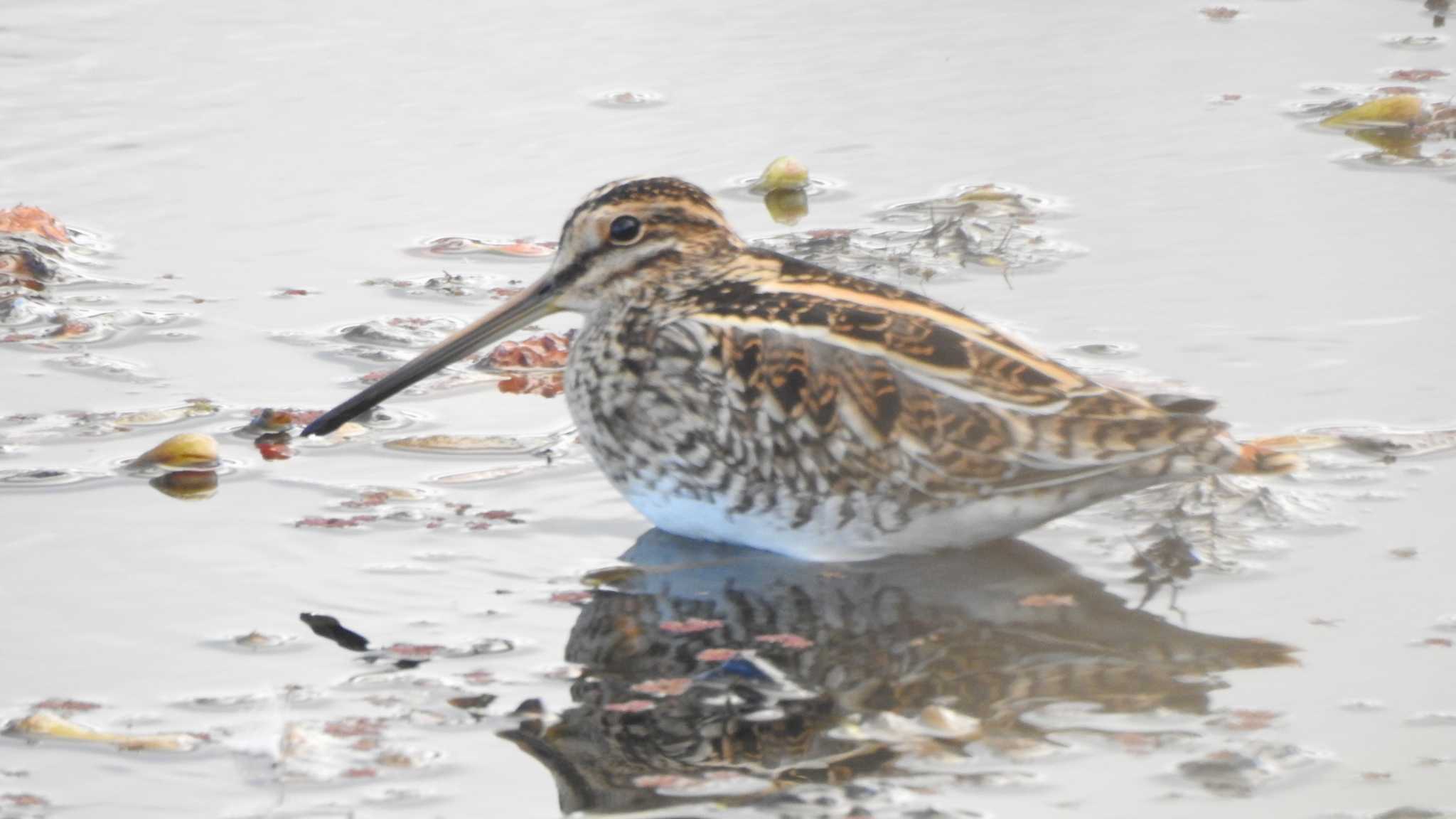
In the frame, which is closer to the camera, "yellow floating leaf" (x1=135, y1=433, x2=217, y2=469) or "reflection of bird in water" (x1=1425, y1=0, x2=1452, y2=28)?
"yellow floating leaf" (x1=135, y1=433, x2=217, y2=469)

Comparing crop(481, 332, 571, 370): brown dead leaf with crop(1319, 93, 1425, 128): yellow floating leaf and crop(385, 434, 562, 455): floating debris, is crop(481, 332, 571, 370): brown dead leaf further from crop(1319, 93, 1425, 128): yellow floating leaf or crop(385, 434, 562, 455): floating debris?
crop(1319, 93, 1425, 128): yellow floating leaf

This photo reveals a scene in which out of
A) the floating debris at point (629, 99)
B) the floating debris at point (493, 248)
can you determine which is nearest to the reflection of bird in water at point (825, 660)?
the floating debris at point (493, 248)

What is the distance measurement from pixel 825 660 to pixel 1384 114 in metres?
4.73

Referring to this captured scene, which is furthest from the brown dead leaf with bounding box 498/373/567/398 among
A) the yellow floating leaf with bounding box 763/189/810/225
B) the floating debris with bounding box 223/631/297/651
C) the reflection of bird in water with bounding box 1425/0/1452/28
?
the reflection of bird in water with bounding box 1425/0/1452/28

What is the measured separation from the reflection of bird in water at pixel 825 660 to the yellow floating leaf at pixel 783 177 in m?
2.58

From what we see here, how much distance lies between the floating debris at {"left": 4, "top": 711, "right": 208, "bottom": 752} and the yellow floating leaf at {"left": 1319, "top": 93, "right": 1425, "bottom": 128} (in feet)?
19.0

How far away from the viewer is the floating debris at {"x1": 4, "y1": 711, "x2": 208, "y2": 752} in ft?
14.5

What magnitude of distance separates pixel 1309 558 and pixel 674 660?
1680 mm

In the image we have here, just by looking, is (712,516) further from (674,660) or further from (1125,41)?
(1125,41)

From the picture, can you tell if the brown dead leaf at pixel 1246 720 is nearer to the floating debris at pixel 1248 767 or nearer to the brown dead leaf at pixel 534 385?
the floating debris at pixel 1248 767

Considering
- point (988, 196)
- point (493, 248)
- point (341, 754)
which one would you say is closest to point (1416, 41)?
point (988, 196)

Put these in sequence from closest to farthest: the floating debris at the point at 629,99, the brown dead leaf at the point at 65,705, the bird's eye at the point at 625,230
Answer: the brown dead leaf at the point at 65,705, the bird's eye at the point at 625,230, the floating debris at the point at 629,99

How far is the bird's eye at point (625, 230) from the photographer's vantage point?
19.0 ft

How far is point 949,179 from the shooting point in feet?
26.6
